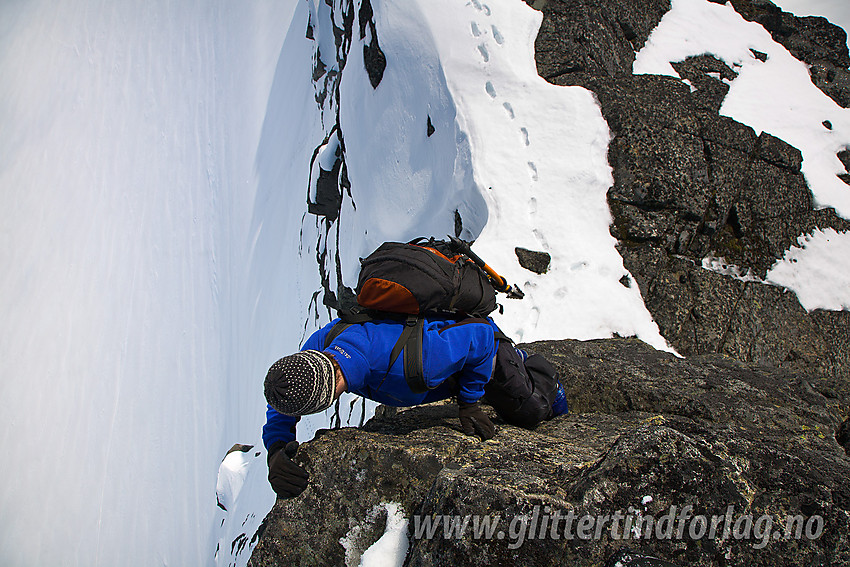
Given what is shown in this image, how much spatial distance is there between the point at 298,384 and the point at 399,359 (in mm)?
483

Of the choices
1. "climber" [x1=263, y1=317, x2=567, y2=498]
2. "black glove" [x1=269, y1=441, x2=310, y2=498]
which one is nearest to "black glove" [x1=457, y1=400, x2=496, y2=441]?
"climber" [x1=263, y1=317, x2=567, y2=498]

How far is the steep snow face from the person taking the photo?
566 centimetres

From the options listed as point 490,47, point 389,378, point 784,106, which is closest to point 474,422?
point 389,378

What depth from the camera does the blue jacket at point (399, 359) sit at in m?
2.13

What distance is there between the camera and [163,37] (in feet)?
49.7

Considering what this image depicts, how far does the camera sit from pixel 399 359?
2172 mm

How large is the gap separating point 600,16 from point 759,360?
15.2ft

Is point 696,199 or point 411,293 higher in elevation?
point 696,199

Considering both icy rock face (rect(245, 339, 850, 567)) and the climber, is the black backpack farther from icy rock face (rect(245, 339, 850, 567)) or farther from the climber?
icy rock face (rect(245, 339, 850, 567))

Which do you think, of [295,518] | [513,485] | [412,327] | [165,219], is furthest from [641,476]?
[165,219]

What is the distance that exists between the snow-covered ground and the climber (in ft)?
1.70

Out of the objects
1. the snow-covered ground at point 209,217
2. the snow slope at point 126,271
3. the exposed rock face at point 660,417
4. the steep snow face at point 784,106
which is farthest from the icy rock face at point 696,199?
the snow slope at point 126,271

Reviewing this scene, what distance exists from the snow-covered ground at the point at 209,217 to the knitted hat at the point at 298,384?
2.07 feet

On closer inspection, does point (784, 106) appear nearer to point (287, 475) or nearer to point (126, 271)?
point (287, 475)
